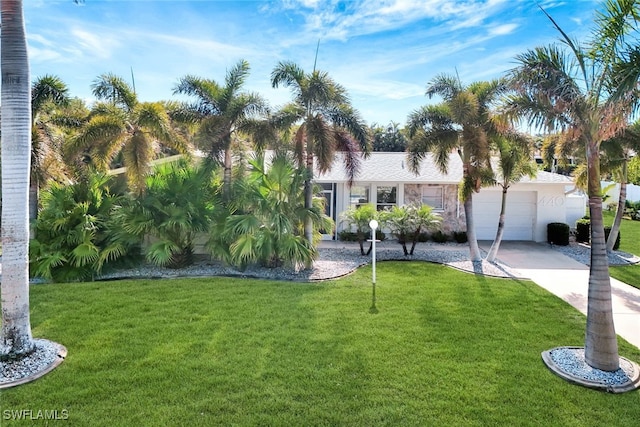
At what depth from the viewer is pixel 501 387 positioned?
4895 mm

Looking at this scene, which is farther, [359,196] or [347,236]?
[359,196]

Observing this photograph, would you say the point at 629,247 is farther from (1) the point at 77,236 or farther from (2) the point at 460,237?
(1) the point at 77,236

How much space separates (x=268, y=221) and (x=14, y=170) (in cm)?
627

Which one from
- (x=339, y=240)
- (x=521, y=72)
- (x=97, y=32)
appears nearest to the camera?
(x=521, y=72)

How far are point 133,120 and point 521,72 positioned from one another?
1041 centimetres

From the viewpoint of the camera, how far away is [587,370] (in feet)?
17.4

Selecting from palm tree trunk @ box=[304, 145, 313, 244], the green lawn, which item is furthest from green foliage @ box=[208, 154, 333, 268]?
the green lawn

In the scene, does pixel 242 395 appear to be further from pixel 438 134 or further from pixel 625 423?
pixel 438 134

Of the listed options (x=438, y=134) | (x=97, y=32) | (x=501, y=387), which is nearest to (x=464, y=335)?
(x=501, y=387)

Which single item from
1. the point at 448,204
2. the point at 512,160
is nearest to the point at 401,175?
the point at 448,204

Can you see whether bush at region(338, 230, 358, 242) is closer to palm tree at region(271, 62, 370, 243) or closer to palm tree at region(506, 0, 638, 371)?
palm tree at region(271, 62, 370, 243)

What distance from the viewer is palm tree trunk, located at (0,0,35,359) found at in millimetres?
5113

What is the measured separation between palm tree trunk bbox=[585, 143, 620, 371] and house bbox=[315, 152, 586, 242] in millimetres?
11151

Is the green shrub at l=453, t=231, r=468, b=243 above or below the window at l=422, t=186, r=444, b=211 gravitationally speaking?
below
